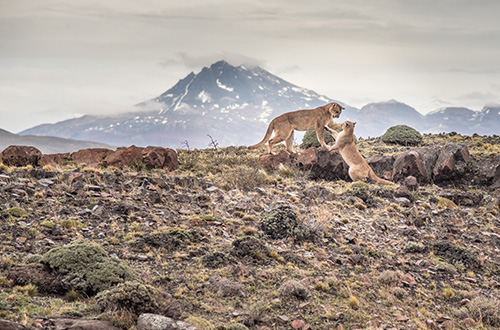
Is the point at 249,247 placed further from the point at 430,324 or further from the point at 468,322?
the point at 468,322

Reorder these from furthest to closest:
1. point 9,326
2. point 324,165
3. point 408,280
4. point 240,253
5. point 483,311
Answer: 1. point 324,165
2. point 240,253
3. point 408,280
4. point 483,311
5. point 9,326

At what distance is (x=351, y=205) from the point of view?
13.4 m

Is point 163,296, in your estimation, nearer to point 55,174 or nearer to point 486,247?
point 55,174

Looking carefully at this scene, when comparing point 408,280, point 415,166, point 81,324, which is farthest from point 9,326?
point 415,166

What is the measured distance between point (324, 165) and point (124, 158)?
27.6 ft

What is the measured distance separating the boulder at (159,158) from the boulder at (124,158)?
261 mm

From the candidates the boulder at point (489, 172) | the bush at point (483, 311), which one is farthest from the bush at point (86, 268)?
the boulder at point (489, 172)

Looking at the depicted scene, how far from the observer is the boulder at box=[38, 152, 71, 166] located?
1654cm

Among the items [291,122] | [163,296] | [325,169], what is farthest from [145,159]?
[163,296]

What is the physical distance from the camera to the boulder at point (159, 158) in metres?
17.0

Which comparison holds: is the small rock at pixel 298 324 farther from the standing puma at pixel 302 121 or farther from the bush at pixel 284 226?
the standing puma at pixel 302 121

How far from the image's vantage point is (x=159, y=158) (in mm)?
17297

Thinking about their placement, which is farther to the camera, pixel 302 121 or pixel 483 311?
pixel 302 121

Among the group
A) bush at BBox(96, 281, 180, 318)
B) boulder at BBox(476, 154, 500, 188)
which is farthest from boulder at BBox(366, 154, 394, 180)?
bush at BBox(96, 281, 180, 318)
